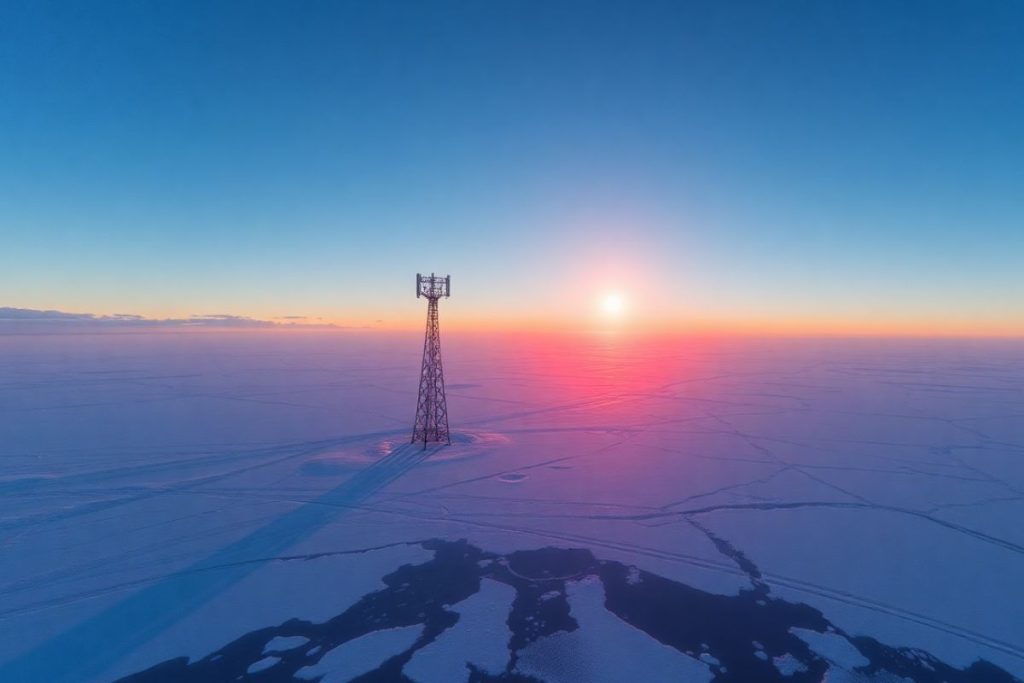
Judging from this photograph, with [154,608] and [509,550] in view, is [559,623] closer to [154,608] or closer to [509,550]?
[509,550]

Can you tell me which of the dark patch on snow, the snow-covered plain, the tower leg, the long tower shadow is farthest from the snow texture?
the tower leg

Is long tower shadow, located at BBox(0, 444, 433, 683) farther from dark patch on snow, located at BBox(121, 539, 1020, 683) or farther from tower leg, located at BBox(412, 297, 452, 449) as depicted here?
tower leg, located at BBox(412, 297, 452, 449)

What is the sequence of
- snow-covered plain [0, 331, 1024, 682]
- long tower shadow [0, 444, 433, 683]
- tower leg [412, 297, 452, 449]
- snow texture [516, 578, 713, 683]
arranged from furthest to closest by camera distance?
tower leg [412, 297, 452, 449] < snow-covered plain [0, 331, 1024, 682] < long tower shadow [0, 444, 433, 683] < snow texture [516, 578, 713, 683]

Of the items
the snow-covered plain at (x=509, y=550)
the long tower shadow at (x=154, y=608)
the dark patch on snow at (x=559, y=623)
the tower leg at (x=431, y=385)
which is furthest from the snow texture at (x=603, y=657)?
the tower leg at (x=431, y=385)

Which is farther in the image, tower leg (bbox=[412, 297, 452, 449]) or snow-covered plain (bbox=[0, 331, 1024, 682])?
tower leg (bbox=[412, 297, 452, 449])

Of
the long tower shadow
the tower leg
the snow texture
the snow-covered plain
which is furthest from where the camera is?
the tower leg

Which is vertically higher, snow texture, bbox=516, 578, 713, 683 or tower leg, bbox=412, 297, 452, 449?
tower leg, bbox=412, 297, 452, 449
